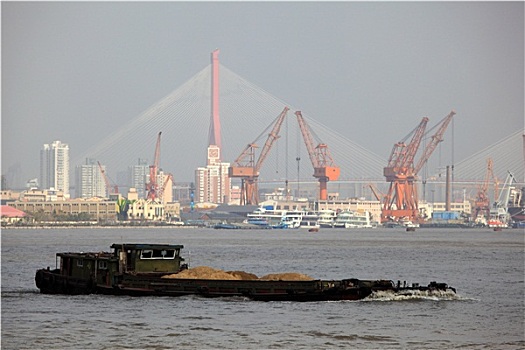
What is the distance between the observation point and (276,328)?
46812 millimetres

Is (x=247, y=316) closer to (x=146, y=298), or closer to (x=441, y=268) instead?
(x=146, y=298)

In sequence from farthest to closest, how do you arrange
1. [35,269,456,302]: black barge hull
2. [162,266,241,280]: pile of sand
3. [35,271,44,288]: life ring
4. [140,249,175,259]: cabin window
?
[35,271,44,288]: life ring
[140,249,175,259]: cabin window
[162,266,241,280]: pile of sand
[35,269,456,302]: black barge hull

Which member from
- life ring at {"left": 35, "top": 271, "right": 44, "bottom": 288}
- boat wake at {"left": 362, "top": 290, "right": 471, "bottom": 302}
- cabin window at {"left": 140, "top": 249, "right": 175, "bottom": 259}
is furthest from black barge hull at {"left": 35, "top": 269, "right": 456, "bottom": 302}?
life ring at {"left": 35, "top": 271, "right": 44, "bottom": 288}

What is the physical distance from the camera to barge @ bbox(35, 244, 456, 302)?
55.1 meters

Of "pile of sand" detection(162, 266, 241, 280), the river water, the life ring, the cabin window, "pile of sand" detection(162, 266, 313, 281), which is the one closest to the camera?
the river water

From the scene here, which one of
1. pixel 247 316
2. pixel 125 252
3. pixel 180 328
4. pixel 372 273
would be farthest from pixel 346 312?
pixel 372 273

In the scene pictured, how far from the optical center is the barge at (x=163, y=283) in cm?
5512

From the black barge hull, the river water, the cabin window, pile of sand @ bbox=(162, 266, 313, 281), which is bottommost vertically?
the river water

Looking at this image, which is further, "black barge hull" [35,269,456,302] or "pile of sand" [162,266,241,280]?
"pile of sand" [162,266,241,280]

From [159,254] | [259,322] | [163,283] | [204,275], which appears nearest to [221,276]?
[204,275]

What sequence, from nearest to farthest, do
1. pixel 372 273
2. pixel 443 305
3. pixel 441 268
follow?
pixel 443 305
pixel 372 273
pixel 441 268

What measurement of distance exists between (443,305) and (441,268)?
110 ft

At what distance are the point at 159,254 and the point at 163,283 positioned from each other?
244cm

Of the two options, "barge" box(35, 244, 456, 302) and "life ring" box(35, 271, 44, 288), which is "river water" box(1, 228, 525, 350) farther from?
"life ring" box(35, 271, 44, 288)
